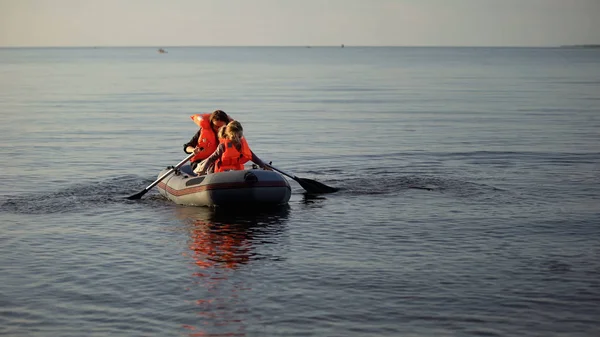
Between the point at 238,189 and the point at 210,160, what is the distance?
1255 millimetres

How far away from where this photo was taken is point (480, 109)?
48312 mm

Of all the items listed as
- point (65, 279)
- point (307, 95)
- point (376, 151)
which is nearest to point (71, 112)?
point (307, 95)

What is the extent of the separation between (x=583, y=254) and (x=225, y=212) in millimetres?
7467

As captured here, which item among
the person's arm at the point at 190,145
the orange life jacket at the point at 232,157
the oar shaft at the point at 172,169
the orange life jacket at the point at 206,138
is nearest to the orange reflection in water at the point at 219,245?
the orange life jacket at the point at 232,157

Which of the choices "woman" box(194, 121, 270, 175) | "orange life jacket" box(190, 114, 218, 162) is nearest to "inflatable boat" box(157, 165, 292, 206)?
"woman" box(194, 121, 270, 175)

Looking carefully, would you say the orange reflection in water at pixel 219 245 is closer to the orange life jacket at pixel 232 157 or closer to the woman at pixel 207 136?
the orange life jacket at pixel 232 157

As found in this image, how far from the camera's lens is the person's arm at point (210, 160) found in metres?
19.7

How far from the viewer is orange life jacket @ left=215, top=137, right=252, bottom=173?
19.6 meters

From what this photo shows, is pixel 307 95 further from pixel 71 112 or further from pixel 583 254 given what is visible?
pixel 583 254

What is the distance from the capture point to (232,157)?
64.6 feet

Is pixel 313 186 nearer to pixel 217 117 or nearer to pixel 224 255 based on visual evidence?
pixel 217 117

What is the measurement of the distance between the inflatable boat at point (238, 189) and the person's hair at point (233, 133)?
0.69m

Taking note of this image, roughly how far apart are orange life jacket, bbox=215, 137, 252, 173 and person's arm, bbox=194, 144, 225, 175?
9cm

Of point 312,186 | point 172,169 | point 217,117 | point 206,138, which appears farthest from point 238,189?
point 312,186
